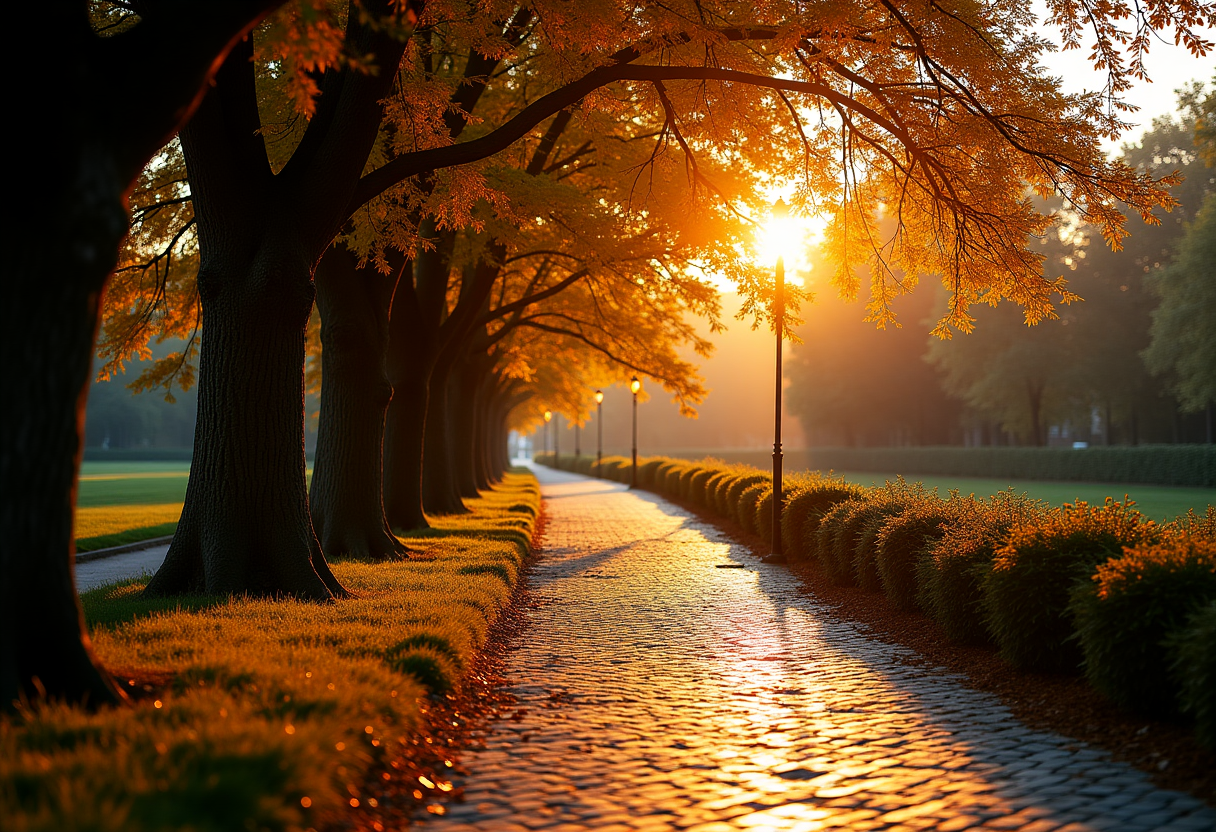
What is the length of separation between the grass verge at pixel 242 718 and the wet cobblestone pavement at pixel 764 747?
55 centimetres

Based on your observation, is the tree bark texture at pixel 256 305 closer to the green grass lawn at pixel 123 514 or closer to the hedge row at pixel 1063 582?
the hedge row at pixel 1063 582

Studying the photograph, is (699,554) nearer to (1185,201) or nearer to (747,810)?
(747,810)

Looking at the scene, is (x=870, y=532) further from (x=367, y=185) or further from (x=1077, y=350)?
(x=1077, y=350)

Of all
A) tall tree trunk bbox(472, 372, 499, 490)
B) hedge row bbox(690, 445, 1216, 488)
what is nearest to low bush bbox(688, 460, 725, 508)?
hedge row bbox(690, 445, 1216, 488)

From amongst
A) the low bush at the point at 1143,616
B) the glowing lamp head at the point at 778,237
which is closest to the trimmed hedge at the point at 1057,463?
the glowing lamp head at the point at 778,237

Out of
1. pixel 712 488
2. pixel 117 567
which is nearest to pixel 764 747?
pixel 117 567

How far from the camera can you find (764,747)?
536 centimetres

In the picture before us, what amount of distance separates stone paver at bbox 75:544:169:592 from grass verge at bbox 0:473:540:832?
3997mm

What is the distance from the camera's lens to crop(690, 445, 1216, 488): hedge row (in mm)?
34438

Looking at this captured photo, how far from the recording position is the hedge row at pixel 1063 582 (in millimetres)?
5352

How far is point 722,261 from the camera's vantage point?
13914 millimetres

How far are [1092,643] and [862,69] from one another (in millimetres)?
6619

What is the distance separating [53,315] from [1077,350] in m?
55.6

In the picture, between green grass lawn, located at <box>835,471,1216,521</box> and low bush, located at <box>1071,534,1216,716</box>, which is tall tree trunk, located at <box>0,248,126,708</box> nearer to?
low bush, located at <box>1071,534,1216,716</box>
